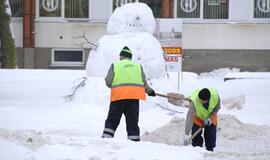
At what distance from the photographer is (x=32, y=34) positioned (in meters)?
23.5

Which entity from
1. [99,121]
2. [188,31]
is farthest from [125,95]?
[188,31]

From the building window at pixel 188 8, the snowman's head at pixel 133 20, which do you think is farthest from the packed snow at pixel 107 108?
the building window at pixel 188 8

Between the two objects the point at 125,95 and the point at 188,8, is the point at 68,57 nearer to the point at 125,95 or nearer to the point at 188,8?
the point at 188,8

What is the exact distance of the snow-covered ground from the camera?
7.58m

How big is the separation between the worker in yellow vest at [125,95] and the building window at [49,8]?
14.4 metres

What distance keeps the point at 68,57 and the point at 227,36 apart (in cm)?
581

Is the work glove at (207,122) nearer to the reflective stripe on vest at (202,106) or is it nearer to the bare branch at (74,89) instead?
the reflective stripe on vest at (202,106)

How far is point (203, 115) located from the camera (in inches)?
369

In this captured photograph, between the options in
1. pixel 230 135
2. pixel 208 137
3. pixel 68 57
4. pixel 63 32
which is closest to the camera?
pixel 208 137

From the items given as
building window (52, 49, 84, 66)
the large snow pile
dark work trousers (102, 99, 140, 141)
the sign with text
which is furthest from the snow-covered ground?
building window (52, 49, 84, 66)

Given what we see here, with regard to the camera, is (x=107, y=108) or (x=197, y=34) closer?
(x=107, y=108)

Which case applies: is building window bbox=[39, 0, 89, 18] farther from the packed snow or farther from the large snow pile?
the large snow pile

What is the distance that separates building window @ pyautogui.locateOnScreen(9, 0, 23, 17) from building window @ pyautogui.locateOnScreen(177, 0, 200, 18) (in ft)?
18.8

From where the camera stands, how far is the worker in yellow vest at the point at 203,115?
919 cm
